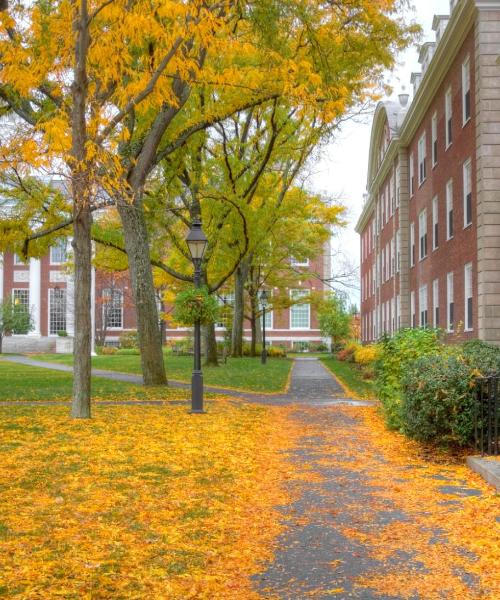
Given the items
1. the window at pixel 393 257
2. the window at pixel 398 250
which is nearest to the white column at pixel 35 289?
the window at pixel 393 257

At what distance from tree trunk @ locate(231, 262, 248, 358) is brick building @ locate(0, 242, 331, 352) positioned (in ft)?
51.6

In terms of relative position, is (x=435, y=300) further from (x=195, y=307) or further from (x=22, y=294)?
(x=22, y=294)

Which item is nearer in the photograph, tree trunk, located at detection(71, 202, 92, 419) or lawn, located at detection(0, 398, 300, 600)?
lawn, located at detection(0, 398, 300, 600)

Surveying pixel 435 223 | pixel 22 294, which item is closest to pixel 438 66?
pixel 435 223

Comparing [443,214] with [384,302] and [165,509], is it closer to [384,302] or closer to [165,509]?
[384,302]

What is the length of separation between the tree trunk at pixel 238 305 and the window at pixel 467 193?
15.3 m

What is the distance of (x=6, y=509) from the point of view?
21.4 feet

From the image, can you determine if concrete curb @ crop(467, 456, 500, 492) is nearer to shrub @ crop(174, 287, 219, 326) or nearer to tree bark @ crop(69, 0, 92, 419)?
tree bark @ crop(69, 0, 92, 419)

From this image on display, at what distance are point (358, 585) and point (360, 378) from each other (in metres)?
21.5

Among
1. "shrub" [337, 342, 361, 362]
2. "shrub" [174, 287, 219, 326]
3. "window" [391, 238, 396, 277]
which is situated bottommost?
"shrub" [337, 342, 361, 362]

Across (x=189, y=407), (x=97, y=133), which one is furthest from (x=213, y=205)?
(x=97, y=133)

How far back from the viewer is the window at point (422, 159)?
29.7m

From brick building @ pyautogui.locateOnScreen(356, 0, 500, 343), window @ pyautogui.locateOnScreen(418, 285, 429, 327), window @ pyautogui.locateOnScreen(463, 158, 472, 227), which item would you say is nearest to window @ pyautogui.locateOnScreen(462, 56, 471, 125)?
brick building @ pyautogui.locateOnScreen(356, 0, 500, 343)

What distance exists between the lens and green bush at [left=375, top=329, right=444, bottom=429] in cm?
1244
